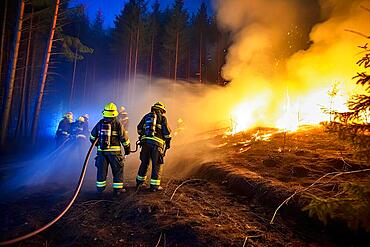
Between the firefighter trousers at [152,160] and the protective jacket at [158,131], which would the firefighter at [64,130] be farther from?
the firefighter trousers at [152,160]

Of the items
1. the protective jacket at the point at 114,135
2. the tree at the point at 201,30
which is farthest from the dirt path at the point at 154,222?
the tree at the point at 201,30

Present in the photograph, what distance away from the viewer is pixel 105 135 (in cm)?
648

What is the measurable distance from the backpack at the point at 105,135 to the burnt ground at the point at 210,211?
1240 millimetres

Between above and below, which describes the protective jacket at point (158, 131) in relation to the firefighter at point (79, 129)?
below

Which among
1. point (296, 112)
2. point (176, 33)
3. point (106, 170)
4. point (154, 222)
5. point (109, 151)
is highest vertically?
point (176, 33)

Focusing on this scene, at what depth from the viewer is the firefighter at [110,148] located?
250 inches

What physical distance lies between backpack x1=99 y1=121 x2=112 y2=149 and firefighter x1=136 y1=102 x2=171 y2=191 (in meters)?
0.87

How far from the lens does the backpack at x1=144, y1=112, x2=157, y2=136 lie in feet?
22.3

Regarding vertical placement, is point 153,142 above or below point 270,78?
below

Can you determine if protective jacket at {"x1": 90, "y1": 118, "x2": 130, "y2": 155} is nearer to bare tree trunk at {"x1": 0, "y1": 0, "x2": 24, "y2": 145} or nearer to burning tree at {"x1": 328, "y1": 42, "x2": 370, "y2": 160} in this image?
burning tree at {"x1": 328, "y1": 42, "x2": 370, "y2": 160}

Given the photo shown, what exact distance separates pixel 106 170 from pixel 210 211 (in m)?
2.96

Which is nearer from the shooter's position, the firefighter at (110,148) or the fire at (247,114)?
the firefighter at (110,148)

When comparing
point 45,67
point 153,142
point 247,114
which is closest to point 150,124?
point 153,142

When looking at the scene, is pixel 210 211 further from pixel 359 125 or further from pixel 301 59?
pixel 301 59
